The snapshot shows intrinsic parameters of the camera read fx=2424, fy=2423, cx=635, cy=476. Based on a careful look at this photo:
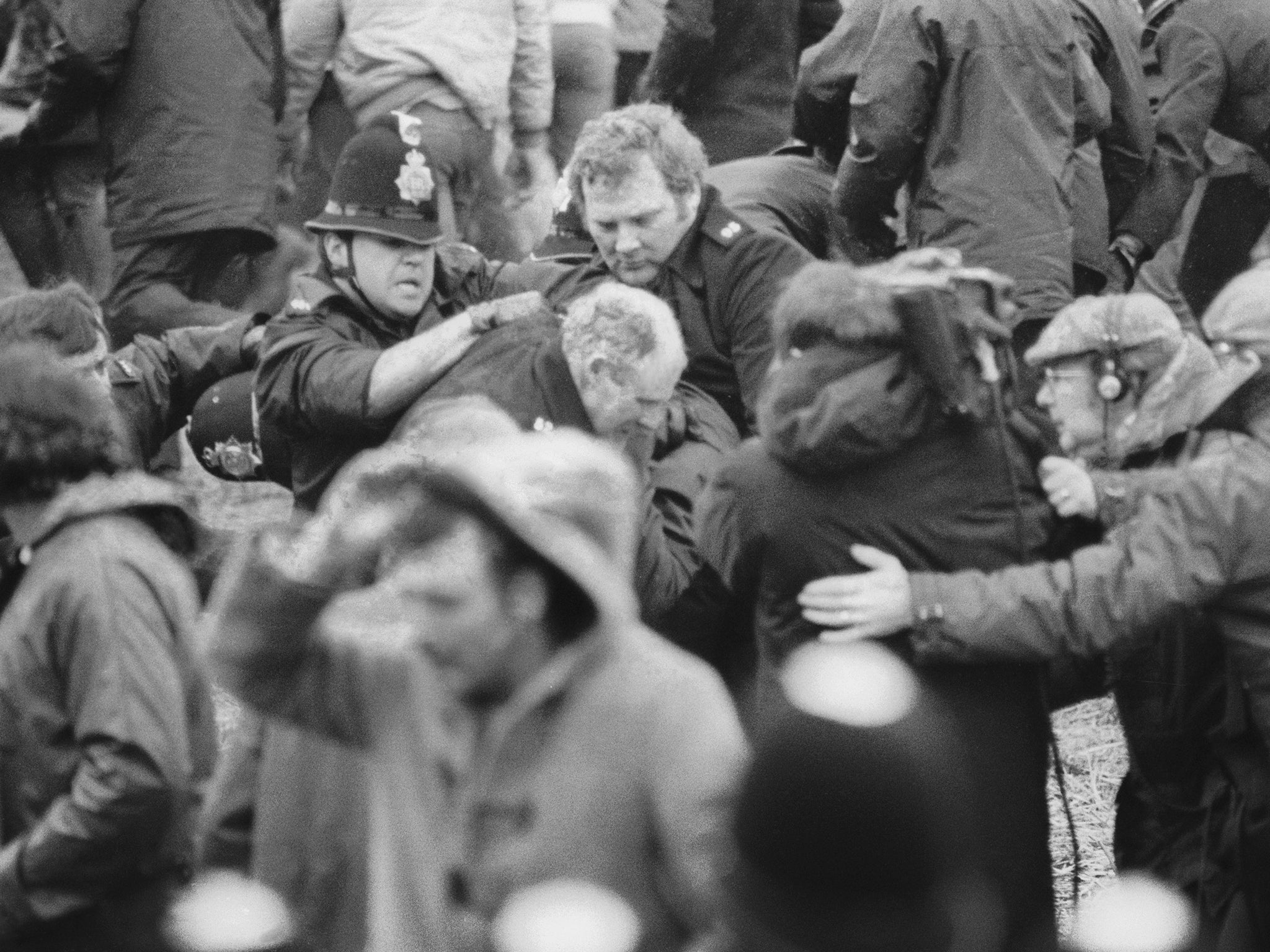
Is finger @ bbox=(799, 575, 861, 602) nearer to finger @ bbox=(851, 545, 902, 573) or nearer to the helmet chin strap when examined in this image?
finger @ bbox=(851, 545, 902, 573)

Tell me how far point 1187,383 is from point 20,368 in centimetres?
199

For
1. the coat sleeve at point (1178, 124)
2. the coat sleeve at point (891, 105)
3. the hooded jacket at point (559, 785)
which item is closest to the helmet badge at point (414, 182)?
the coat sleeve at point (891, 105)

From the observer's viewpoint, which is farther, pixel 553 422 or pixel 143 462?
pixel 143 462

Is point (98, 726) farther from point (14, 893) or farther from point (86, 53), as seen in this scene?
point (86, 53)

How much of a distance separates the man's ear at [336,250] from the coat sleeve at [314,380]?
0.14 m

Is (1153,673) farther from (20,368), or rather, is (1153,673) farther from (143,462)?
(143,462)

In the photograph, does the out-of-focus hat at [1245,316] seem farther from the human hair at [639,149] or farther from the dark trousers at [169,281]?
the dark trousers at [169,281]

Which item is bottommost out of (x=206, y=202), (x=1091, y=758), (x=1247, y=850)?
(x=1091, y=758)

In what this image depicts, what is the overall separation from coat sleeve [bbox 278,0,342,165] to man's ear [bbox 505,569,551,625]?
16.4 feet

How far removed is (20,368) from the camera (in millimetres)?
4031

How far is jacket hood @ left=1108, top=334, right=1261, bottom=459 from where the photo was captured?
13.7 feet

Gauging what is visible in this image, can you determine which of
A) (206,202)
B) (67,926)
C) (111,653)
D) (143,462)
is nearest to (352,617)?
(111,653)

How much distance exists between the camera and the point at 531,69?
25.8 ft

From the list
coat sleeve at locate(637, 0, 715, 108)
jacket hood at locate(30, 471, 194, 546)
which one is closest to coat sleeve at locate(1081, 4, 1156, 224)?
coat sleeve at locate(637, 0, 715, 108)
